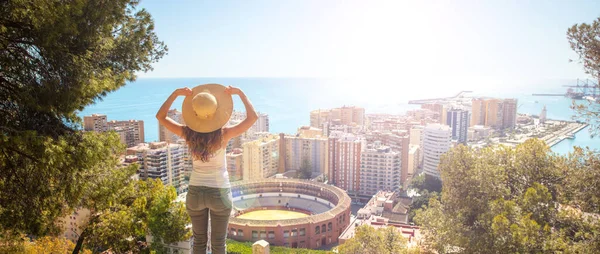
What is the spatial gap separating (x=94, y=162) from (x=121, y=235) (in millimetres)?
2212

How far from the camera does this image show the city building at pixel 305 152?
20.7 meters

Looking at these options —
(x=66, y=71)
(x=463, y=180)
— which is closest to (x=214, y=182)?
(x=66, y=71)

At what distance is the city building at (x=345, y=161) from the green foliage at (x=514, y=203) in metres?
13.9

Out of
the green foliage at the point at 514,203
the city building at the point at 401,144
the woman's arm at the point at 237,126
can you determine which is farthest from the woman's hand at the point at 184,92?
the city building at the point at 401,144

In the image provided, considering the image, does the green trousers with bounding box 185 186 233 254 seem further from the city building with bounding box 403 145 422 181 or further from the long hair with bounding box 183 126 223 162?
the city building with bounding box 403 145 422 181

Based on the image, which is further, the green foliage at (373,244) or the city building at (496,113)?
the city building at (496,113)

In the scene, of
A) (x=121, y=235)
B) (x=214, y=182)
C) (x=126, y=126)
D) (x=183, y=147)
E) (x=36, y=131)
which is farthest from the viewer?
(x=126, y=126)

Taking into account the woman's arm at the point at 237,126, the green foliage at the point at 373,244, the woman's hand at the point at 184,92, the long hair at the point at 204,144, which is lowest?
the green foliage at the point at 373,244

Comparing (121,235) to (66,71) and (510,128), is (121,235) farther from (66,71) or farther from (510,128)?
(510,128)

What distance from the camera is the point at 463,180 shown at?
4219 millimetres

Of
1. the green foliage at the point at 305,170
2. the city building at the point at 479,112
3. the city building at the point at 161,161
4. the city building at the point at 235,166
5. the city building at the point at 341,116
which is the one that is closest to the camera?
the city building at the point at 161,161

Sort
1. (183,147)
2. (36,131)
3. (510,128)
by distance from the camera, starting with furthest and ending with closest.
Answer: (510,128) → (183,147) → (36,131)

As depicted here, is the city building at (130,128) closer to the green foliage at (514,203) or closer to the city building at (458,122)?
the green foliage at (514,203)

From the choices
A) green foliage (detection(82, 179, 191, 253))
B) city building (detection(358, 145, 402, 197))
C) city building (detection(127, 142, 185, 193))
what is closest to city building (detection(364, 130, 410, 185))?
city building (detection(358, 145, 402, 197))
